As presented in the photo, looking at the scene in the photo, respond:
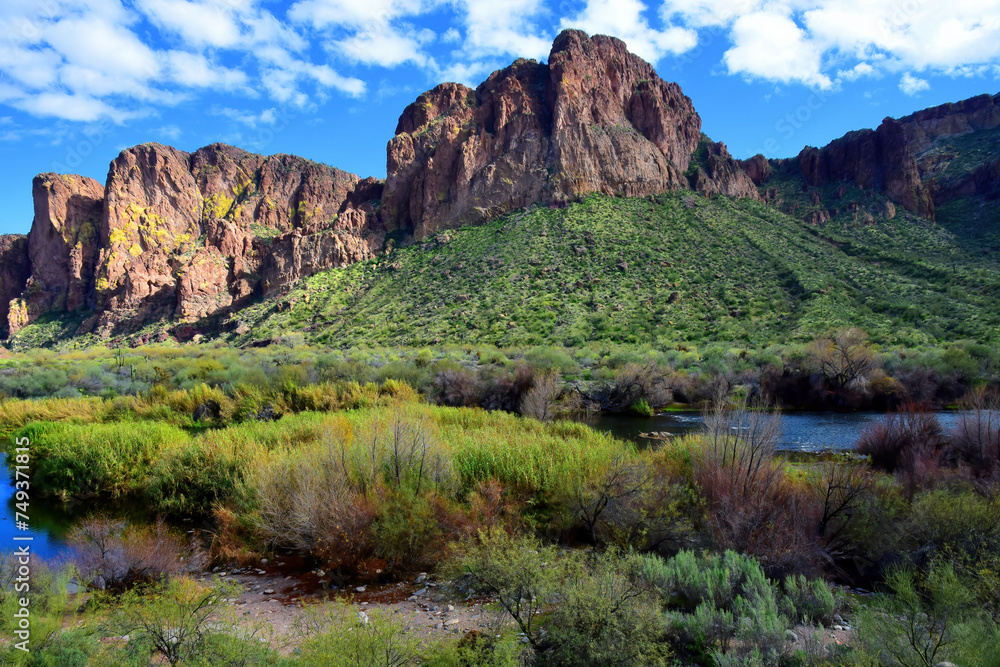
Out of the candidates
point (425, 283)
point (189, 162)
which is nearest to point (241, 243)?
point (189, 162)

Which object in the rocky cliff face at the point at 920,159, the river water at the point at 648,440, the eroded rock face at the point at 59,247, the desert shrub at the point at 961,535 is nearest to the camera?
the desert shrub at the point at 961,535

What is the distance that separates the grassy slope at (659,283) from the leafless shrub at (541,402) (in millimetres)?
17621

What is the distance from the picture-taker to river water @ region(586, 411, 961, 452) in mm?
16188

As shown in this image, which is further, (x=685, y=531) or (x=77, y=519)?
(x=77, y=519)

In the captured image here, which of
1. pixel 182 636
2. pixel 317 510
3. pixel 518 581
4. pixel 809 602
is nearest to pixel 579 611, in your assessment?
pixel 518 581

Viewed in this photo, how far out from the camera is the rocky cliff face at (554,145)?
202 ft

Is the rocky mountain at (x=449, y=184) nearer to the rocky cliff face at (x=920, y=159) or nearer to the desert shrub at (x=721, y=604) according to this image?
the rocky cliff face at (x=920, y=159)

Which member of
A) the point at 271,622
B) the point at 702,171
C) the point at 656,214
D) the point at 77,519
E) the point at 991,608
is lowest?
the point at 77,519

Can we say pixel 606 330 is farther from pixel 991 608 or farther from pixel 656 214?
pixel 991 608

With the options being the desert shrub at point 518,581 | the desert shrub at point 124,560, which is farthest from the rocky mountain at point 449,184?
the desert shrub at point 518,581

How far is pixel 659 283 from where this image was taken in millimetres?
43719

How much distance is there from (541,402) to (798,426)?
35.5 feet

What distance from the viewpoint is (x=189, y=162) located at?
10281cm

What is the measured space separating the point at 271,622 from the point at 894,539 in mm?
9287
